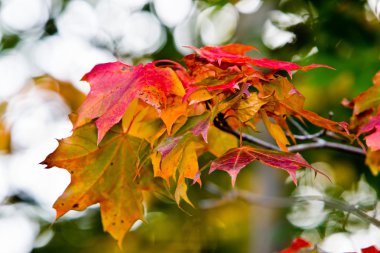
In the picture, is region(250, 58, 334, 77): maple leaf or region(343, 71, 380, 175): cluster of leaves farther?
region(343, 71, 380, 175): cluster of leaves

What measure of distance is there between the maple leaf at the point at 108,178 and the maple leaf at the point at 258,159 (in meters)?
0.37

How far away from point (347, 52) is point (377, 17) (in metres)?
0.30

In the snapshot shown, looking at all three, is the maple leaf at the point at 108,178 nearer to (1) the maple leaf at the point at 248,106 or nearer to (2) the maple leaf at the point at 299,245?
(1) the maple leaf at the point at 248,106

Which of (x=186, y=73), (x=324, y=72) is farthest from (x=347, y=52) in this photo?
(x=186, y=73)

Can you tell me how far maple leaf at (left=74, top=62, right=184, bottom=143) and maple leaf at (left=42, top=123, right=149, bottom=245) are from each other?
20 centimetres

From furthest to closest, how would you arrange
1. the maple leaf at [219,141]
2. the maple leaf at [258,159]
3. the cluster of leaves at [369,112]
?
the maple leaf at [219,141], the cluster of leaves at [369,112], the maple leaf at [258,159]

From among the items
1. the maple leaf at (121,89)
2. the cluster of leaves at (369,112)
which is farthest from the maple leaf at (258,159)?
the cluster of leaves at (369,112)

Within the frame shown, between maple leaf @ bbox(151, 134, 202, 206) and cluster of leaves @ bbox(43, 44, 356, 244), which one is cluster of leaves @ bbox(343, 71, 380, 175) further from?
maple leaf @ bbox(151, 134, 202, 206)

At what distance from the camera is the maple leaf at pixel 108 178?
1519 mm

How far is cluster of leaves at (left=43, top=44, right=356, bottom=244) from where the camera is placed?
49.4 inches

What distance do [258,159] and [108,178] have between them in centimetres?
52

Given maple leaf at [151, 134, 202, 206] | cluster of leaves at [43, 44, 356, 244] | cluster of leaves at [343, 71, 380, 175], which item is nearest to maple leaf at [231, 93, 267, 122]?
cluster of leaves at [43, 44, 356, 244]

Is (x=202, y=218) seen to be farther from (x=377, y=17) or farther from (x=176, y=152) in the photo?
(x=176, y=152)

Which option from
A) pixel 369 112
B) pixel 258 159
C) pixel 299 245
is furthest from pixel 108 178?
pixel 369 112
